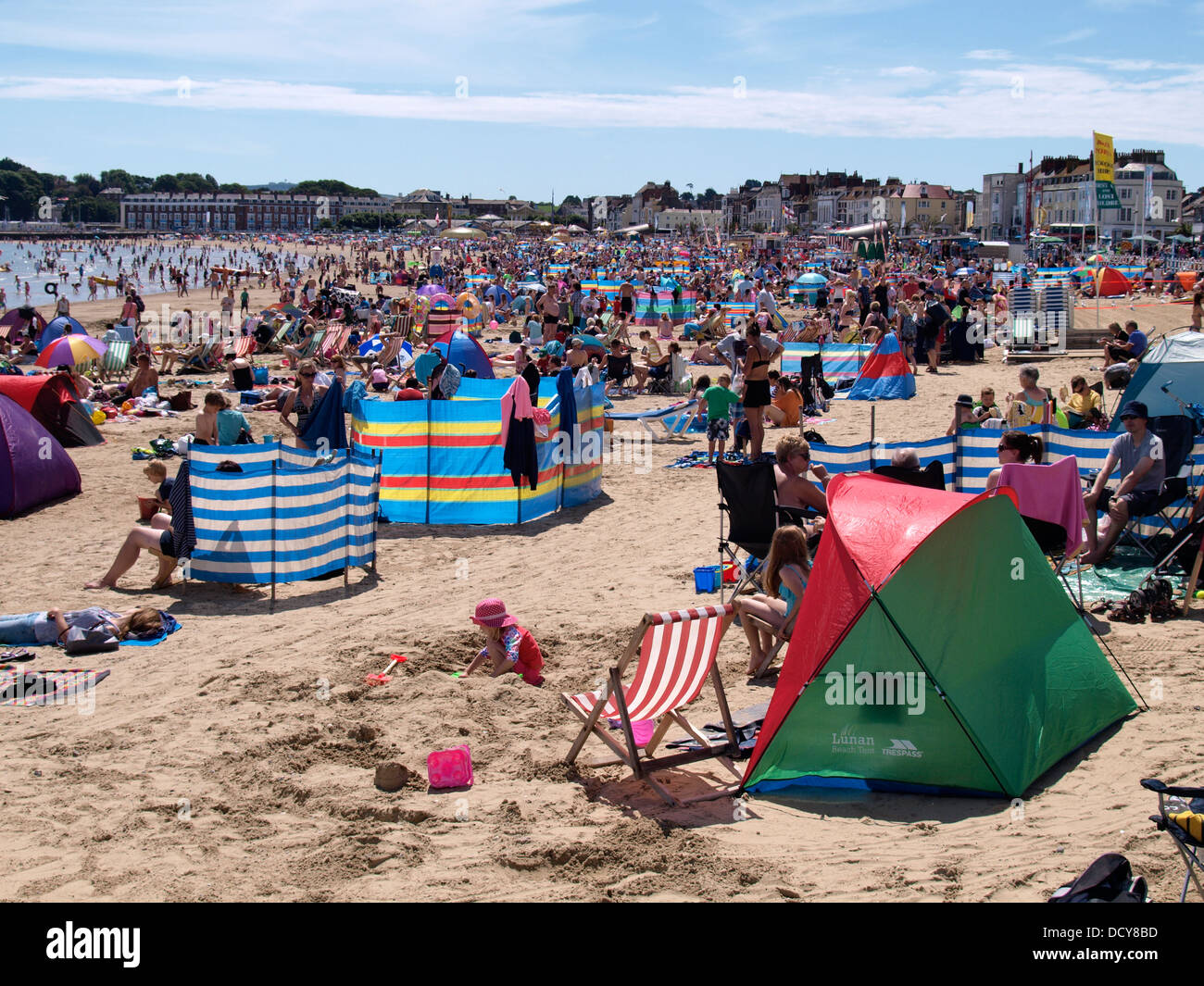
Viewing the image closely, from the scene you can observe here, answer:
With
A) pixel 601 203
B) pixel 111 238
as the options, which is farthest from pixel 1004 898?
pixel 111 238

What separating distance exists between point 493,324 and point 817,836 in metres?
26.9

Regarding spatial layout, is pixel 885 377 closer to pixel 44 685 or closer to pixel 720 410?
pixel 720 410

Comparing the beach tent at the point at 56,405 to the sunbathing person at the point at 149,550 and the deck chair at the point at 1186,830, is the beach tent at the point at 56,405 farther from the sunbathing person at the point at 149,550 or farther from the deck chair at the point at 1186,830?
the deck chair at the point at 1186,830

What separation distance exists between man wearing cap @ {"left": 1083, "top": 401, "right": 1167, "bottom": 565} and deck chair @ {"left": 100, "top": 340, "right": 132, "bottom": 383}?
1597 cm

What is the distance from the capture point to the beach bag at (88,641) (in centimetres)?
663

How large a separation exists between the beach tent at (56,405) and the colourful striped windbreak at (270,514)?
215 inches

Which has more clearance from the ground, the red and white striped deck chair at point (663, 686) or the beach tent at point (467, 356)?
the beach tent at point (467, 356)

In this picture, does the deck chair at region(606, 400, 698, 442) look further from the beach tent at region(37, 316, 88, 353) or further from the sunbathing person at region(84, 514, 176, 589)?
the beach tent at region(37, 316, 88, 353)

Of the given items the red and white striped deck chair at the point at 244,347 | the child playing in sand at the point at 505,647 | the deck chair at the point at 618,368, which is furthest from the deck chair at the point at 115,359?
the child playing in sand at the point at 505,647

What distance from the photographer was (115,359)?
1791cm

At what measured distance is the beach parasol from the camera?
1723cm

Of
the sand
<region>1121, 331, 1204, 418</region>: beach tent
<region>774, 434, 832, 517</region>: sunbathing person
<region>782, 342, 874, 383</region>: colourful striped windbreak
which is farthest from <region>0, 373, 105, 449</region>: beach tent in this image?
<region>1121, 331, 1204, 418</region>: beach tent

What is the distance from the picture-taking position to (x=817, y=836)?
425cm

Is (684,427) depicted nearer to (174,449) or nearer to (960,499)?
(174,449)
